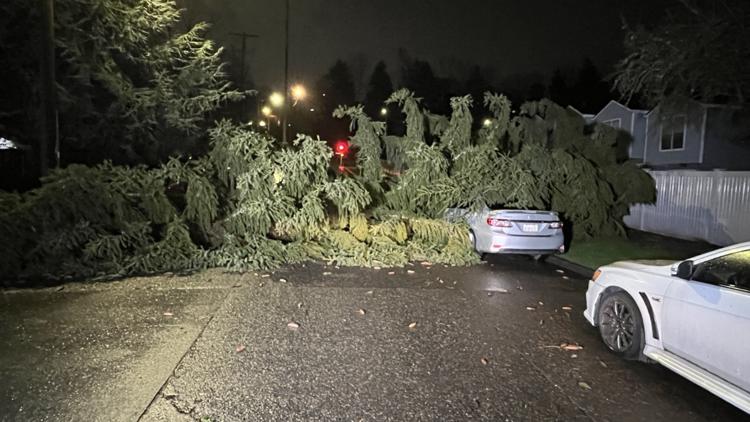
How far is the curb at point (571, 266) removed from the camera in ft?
31.9

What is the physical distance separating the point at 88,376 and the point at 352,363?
2.43 meters

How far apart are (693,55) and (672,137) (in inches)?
520

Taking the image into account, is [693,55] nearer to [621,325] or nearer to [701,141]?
[621,325]

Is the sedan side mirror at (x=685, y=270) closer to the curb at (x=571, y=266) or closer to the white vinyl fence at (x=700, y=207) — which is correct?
the curb at (x=571, y=266)

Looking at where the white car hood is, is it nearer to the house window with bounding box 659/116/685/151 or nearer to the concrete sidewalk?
the concrete sidewalk

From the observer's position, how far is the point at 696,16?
41.0 ft

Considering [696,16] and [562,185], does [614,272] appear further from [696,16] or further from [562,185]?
[696,16]

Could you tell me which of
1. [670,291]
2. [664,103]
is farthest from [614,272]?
[664,103]

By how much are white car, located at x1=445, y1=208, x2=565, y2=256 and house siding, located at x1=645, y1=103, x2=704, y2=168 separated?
1245 cm

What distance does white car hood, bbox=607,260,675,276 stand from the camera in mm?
4802

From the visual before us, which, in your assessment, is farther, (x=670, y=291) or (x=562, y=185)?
(x=562, y=185)

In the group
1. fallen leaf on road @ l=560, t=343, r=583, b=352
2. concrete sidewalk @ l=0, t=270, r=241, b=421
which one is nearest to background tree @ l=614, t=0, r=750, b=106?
fallen leaf on road @ l=560, t=343, r=583, b=352

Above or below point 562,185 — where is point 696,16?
above

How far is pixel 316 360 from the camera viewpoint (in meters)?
4.91
